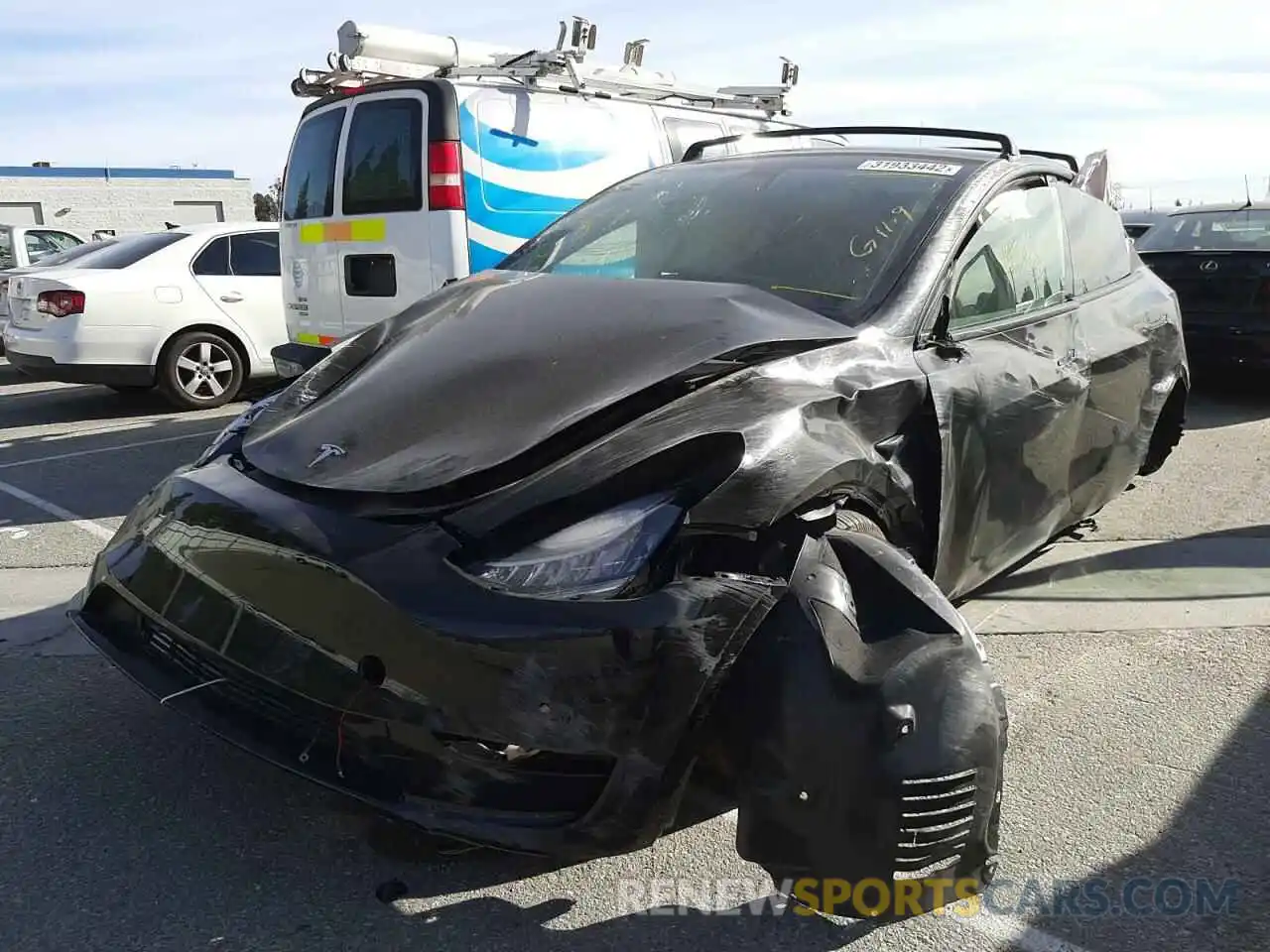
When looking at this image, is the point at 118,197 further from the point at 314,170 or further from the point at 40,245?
the point at 314,170

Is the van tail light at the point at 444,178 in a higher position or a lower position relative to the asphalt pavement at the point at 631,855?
higher

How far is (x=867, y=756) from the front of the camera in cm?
200

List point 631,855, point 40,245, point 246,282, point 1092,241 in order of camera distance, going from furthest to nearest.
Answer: point 40,245 → point 246,282 → point 1092,241 → point 631,855

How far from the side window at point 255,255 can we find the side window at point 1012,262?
21.8ft

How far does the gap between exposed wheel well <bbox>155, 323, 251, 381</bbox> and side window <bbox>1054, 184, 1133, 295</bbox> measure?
658 cm

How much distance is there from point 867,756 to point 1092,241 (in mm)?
3016

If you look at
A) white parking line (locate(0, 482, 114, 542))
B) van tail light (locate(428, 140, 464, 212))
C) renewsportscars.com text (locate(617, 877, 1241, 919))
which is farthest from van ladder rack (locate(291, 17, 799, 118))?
renewsportscars.com text (locate(617, 877, 1241, 919))

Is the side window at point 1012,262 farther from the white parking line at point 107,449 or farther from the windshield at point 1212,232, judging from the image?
the white parking line at point 107,449

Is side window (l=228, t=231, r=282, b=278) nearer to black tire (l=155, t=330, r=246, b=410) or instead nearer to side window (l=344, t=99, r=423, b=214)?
black tire (l=155, t=330, r=246, b=410)

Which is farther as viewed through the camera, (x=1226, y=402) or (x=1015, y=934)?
(x=1226, y=402)

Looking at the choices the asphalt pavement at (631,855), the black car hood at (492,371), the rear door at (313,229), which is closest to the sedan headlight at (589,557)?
the black car hood at (492,371)

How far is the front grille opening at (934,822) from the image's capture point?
2.01m

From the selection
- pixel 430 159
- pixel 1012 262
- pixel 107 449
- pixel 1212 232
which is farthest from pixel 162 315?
pixel 1212 232

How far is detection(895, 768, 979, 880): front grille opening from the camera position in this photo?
2.01 meters
